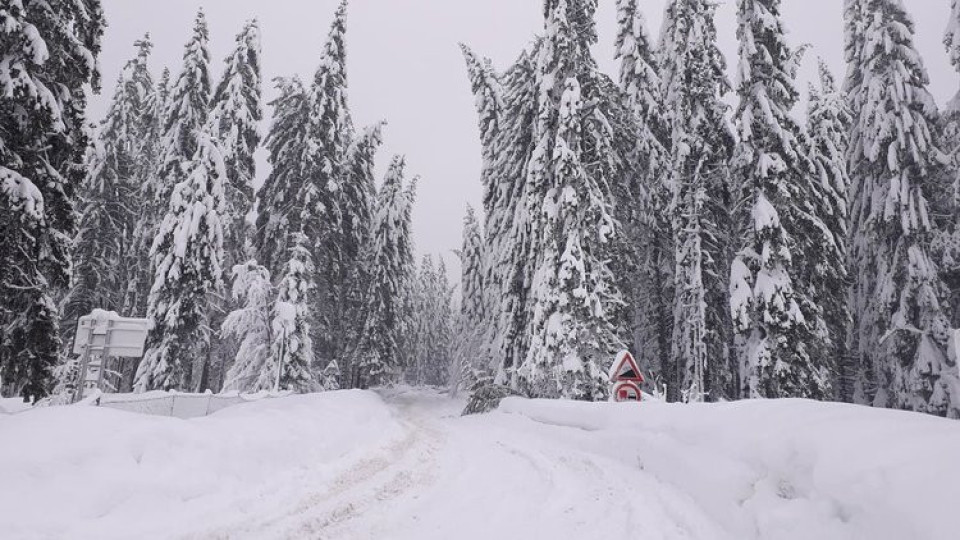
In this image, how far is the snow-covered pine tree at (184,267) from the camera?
21000mm

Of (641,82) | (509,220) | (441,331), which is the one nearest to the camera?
(509,220)

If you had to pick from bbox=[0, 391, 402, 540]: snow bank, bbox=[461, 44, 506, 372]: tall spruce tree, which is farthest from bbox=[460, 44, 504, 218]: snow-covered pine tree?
bbox=[0, 391, 402, 540]: snow bank

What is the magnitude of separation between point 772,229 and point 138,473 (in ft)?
58.9

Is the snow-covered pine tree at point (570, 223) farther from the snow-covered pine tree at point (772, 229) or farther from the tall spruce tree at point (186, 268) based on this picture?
the tall spruce tree at point (186, 268)

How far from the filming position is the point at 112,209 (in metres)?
29.2

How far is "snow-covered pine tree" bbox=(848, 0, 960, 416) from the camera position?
19438 mm

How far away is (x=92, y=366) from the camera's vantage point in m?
13.0

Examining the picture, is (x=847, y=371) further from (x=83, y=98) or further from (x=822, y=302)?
(x=83, y=98)

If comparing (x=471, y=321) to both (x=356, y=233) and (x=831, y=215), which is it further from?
(x=831, y=215)

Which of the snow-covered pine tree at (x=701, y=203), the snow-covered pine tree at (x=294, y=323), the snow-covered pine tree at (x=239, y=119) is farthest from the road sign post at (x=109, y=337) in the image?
the snow-covered pine tree at (x=701, y=203)

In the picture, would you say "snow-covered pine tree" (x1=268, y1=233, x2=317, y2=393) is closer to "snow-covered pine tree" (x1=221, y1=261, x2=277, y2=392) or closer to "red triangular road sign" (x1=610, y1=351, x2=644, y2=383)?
"snow-covered pine tree" (x1=221, y1=261, x2=277, y2=392)

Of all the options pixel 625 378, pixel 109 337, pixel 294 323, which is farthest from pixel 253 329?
pixel 625 378

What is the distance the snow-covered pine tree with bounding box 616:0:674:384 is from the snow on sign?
44.2 ft

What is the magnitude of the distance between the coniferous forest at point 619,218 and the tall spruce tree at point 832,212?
0.45ft
